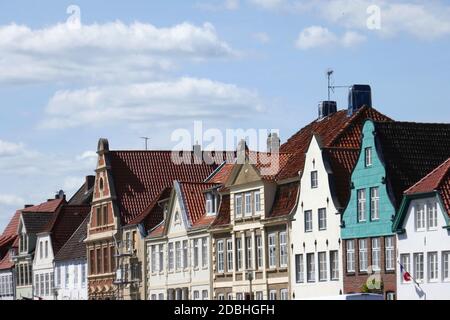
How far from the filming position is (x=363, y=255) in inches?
2404

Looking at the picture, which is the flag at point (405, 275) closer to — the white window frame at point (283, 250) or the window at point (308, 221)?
the window at point (308, 221)

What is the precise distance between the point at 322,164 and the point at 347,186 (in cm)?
161

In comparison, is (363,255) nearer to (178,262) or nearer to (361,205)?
(361,205)

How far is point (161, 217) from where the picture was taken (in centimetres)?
8888

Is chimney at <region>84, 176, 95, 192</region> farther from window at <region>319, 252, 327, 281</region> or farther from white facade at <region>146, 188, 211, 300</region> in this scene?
window at <region>319, 252, 327, 281</region>

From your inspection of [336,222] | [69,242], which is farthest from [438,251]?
[69,242]

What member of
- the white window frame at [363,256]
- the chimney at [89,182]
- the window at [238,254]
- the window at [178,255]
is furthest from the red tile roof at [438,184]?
the chimney at [89,182]

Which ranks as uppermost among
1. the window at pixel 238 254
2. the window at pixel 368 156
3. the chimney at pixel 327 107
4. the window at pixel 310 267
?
the chimney at pixel 327 107

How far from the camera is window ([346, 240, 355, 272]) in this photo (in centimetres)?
6206

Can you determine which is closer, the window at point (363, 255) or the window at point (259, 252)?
the window at point (363, 255)

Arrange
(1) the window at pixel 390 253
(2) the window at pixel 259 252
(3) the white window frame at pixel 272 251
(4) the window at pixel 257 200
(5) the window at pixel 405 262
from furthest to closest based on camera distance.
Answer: (4) the window at pixel 257 200
(2) the window at pixel 259 252
(3) the white window frame at pixel 272 251
(1) the window at pixel 390 253
(5) the window at pixel 405 262

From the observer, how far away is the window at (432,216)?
55.7 meters

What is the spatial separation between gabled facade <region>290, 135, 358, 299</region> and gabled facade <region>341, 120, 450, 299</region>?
54.3 inches
